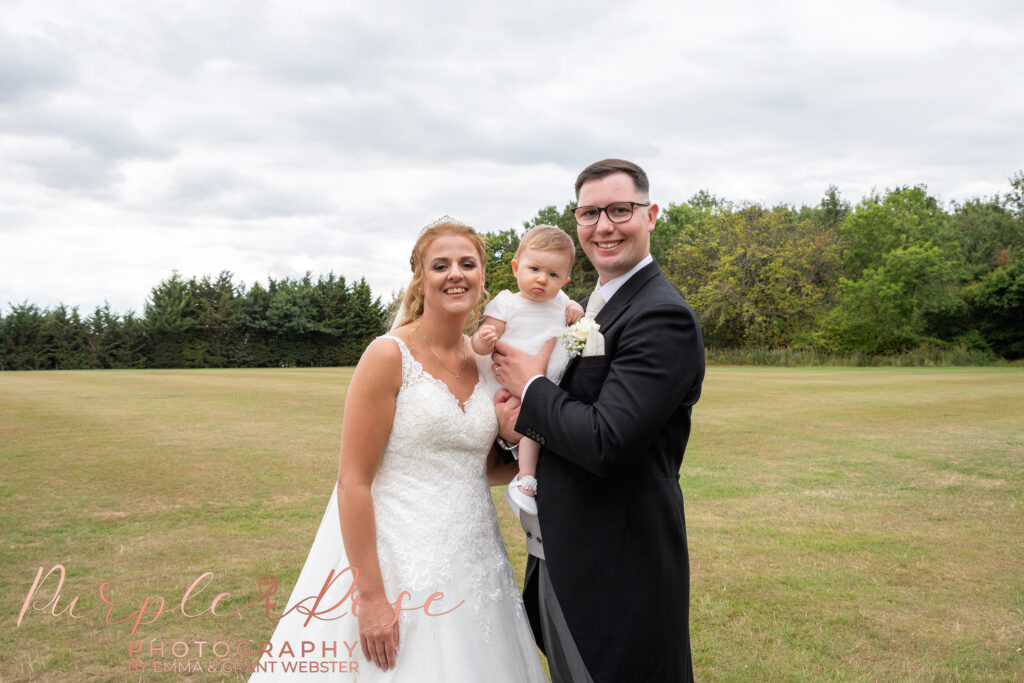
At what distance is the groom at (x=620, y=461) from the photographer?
2.56 meters

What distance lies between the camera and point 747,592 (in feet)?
21.8

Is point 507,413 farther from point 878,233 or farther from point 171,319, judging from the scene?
point 878,233

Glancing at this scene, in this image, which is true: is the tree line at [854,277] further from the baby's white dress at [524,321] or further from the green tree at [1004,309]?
the baby's white dress at [524,321]

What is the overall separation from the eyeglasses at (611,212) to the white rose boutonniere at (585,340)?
43 centimetres

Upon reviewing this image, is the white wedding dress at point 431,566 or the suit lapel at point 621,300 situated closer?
the suit lapel at point 621,300

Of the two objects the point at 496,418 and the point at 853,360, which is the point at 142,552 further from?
the point at 853,360

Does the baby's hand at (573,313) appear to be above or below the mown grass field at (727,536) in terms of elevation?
above

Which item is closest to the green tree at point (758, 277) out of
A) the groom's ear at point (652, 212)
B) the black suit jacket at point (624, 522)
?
the groom's ear at point (652, 212)

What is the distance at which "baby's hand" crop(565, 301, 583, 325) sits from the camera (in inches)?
137

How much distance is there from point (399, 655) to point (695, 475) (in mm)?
9469

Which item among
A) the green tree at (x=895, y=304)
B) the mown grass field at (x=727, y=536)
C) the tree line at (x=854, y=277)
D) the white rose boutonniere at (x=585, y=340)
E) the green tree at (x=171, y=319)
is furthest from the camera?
the green tree at (x=171, y=319)

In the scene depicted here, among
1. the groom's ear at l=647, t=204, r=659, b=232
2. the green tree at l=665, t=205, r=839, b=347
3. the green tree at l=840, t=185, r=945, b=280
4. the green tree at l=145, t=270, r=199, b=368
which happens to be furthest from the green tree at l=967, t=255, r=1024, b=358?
the green tree at l=145, t=270, r=199, b=368

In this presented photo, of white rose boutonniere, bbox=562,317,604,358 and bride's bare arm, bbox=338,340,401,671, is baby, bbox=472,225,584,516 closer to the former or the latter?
white rose boutonniere, bbox=562,317,604,358

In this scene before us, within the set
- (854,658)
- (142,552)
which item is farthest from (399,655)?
(142,552)
